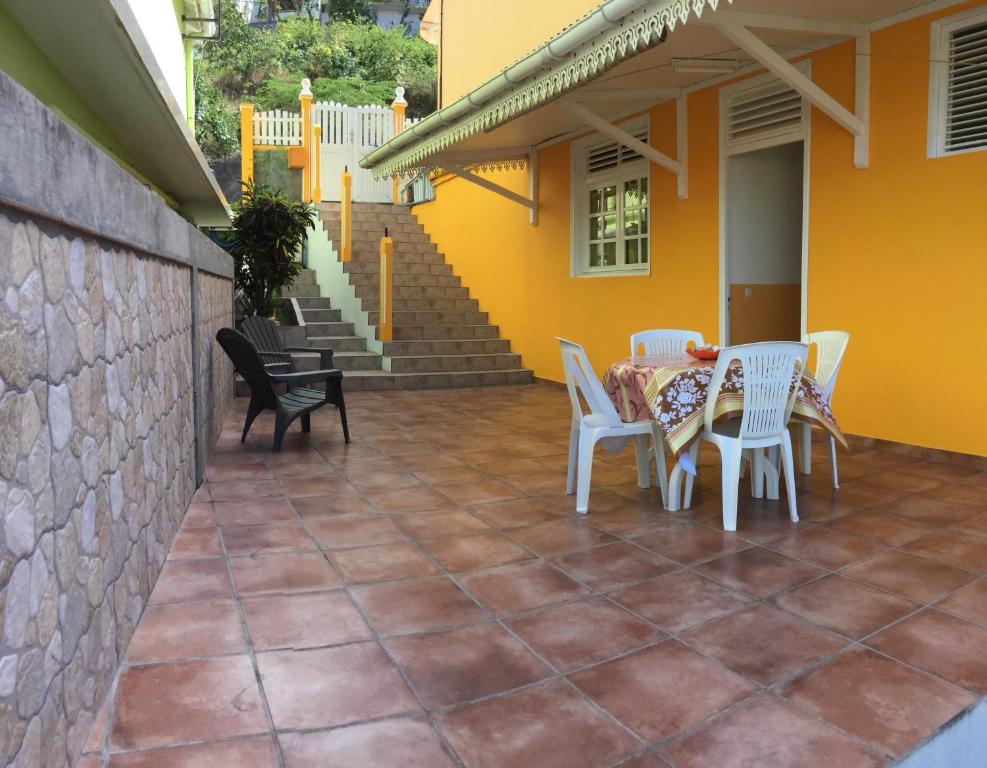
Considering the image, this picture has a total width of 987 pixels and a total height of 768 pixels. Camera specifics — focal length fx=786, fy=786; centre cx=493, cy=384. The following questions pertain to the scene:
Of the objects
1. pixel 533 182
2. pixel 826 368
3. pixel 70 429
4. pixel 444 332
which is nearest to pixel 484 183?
pixel 533 182

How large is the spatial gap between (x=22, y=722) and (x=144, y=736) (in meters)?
0.58

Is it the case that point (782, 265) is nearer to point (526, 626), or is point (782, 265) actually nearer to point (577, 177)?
point (577, 177)

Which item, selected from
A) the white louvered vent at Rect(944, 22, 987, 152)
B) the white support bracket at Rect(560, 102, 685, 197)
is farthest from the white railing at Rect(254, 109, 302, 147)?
the white louvered vent at Rect(944, 22, 987, 152)

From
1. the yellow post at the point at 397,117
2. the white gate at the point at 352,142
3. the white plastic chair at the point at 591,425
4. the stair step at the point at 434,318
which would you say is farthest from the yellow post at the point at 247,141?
the white plastic chair at the point at 591,425

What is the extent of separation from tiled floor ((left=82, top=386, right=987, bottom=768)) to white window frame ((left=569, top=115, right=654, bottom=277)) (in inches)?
159

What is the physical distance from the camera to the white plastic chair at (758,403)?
3742mm

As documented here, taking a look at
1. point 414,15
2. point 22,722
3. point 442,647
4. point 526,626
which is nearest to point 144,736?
point 22,722

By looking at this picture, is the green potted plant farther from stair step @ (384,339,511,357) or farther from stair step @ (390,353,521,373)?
stair step @ (390,353,521,373)

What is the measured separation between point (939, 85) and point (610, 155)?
3.87 m

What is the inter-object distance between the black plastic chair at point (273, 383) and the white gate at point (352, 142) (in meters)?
9.08

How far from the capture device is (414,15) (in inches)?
1294

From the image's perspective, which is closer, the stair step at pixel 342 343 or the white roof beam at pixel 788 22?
the white roof beam at pixel 788 22

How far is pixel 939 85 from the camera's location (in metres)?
5.11

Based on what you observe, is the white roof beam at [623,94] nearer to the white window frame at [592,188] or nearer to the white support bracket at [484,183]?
the white window frame at [592,188]
